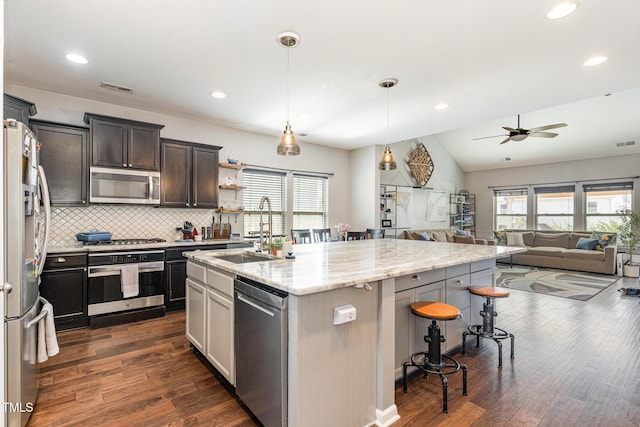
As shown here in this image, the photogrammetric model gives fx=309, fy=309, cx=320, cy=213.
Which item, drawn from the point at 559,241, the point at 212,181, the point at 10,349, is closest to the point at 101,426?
the point at 10,349

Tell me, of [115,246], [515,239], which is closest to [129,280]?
[115,246]

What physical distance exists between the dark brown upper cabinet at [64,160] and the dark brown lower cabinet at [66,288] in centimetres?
76

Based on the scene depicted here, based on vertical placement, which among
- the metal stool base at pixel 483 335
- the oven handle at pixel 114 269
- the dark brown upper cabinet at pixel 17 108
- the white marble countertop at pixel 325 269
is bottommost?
the metal stool base at pixel 483 335

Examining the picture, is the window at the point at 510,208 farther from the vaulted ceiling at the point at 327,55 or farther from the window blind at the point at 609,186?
the vaulted ceiling at the point at 327,55

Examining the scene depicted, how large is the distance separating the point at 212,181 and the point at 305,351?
3.81 metres

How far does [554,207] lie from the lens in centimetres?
852

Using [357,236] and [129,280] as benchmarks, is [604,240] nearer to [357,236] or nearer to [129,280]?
[357,236]

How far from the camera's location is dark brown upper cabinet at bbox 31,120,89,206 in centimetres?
359

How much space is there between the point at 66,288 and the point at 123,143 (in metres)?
1.86

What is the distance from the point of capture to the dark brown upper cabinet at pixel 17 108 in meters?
2.94

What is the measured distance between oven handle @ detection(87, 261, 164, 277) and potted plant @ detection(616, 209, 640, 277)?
9070 mm

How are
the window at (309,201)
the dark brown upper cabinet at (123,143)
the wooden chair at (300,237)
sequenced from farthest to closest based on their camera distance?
the window at (309,201) < the wooden chair at (300,237) < the dark brown upper cabinet at (123,143)

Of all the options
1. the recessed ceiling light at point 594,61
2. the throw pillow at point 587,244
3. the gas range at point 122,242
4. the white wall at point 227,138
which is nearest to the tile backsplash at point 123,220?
the gas range at point 122,242

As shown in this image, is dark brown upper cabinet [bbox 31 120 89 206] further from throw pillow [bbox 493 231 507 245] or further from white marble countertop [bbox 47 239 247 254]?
throw pillow [bbox 493 231 507 245]
